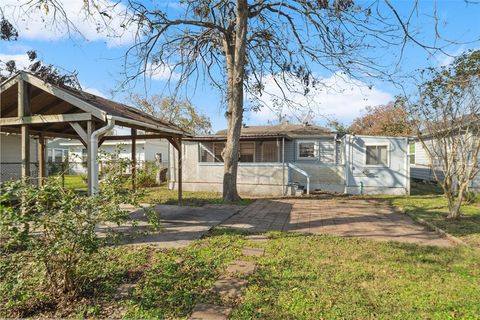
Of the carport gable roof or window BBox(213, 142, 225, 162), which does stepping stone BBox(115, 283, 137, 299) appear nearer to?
the carport gable roof

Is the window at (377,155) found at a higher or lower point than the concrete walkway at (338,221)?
higher

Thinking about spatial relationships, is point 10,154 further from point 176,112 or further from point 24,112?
point 176,112

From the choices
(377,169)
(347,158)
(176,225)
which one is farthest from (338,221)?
(377,169)

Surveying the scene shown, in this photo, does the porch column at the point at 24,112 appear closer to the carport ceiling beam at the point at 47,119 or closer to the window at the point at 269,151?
the carport ceiling beam at the point at 47,119

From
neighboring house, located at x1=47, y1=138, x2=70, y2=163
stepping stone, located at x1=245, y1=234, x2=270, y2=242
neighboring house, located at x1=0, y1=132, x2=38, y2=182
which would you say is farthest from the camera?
neighboring house, located at x1=47, y1=138, x2=70, y2=163

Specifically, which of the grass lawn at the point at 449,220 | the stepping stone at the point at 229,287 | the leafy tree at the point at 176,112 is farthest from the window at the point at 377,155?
the leafy tree at the point at 176,112

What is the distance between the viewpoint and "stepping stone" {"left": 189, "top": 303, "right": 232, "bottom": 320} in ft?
9.72

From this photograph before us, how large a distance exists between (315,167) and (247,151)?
503 centimetres

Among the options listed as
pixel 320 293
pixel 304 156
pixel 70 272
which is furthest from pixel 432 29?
pixel 304 156

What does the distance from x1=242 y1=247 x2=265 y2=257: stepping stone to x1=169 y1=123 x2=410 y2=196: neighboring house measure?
362 inches

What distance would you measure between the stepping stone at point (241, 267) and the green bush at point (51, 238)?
1.72 m

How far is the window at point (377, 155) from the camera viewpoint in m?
14.2

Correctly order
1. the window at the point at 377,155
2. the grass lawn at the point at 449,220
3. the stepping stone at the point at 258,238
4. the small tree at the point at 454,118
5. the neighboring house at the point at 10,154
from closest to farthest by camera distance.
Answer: the stepping stone at the point at 258,238, the grass lawn at the point at 449,220, the small tree at the point at 454,118, the neighboring house at the point at 10,154, the window at the point at 377,155

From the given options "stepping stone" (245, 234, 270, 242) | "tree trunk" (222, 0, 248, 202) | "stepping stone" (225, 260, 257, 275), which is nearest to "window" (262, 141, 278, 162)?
"tree trunk" (222, 0, 248, 202)
